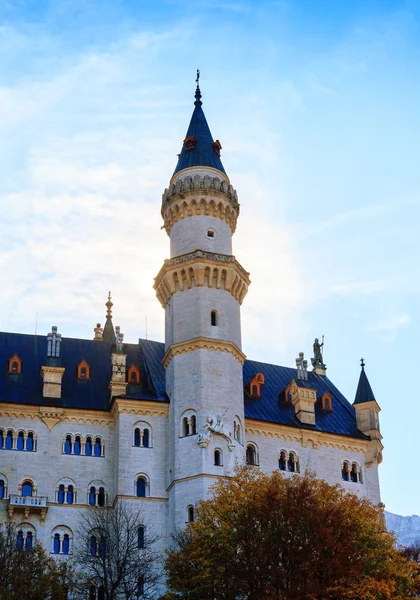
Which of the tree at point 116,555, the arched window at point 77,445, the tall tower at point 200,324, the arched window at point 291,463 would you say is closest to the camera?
the tree at point 116,555

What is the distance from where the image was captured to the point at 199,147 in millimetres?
77688

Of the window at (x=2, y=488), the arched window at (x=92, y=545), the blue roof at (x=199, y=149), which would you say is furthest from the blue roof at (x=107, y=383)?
the blue roof at (x=199, y=149)


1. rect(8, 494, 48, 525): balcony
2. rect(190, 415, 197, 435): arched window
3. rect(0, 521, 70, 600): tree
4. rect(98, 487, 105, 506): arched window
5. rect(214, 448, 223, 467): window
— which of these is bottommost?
rect(0, 521, 70, 600): tree

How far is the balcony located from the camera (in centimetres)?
6554

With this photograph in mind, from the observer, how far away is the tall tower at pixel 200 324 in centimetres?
6606

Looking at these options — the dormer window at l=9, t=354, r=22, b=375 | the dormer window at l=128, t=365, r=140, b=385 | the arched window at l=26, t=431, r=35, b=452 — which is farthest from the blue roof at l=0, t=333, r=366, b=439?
the arched window at l=26, t=431, r=35, b=452

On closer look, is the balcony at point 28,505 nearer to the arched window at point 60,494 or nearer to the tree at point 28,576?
the arched window at point 60,494

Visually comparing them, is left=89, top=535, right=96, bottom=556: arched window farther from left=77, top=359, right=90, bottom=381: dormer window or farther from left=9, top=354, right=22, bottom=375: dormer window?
left=9, top=354, right=22, bottom=375: dormer window

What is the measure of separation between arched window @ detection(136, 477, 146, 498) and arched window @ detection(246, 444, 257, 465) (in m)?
8.34

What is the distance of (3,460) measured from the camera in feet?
222

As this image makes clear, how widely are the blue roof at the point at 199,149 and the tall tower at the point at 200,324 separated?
0.10 meters

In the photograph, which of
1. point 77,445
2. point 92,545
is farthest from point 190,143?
point 92,545

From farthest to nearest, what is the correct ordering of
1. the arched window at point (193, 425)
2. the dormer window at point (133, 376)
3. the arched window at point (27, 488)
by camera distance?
the dormer window at point (133, 376)
the arched window at point (27, 488)
the arched window at point (193, 425)

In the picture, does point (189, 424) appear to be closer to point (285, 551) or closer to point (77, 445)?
point (77, 445)
